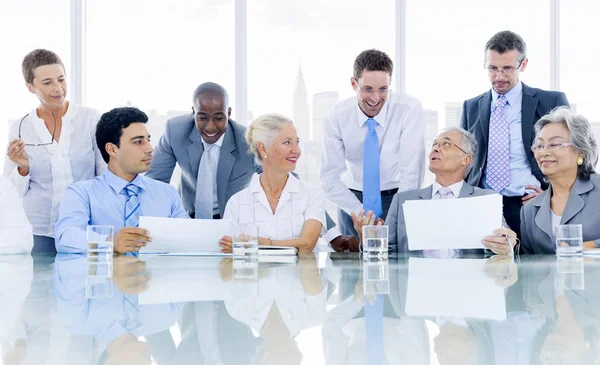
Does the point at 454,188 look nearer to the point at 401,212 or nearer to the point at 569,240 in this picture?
the point at 401,212

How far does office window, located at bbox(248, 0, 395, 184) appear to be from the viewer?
6.85 meters

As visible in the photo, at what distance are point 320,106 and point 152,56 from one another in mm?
1662

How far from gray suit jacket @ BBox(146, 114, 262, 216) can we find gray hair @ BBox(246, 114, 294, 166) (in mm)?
499

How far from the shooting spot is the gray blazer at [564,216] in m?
3.27

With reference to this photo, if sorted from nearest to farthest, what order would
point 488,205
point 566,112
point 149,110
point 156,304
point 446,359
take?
point 446,359 < point 156,304 < point 488,205 < point 566,112 < point 149,110

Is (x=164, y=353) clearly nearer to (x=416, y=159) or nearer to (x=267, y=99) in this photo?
(x=416, y=159)

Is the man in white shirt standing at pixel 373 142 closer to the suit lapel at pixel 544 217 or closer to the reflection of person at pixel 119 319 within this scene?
the suit lapel at pixel 544 217

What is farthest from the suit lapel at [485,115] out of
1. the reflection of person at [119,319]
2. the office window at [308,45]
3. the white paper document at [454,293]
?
the reflection of person at [119,319]

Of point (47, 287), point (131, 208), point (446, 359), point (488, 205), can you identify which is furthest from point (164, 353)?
point (131, 208)

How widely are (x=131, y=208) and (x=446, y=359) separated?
8.90 feet

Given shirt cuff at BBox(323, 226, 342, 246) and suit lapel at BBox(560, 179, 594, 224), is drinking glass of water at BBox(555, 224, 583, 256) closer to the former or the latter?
suit lapel at BBox(560, 179, 594, 224)

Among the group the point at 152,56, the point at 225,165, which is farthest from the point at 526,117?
the point at 152,56

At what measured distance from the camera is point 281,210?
3.62 meters

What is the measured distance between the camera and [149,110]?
22.2 feet
